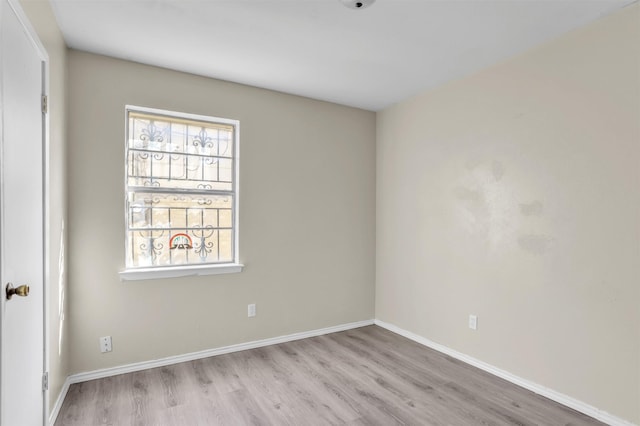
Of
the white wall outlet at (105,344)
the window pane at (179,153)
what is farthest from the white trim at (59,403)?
the window pane at (179,153)

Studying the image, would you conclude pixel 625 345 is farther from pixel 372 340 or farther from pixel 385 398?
pixel 372 340

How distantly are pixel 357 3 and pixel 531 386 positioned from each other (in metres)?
2.85

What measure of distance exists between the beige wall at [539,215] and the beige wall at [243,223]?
67 cm

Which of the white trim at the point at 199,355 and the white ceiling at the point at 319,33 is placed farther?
the white trim at the point at 199,355

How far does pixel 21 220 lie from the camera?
1.55 metres

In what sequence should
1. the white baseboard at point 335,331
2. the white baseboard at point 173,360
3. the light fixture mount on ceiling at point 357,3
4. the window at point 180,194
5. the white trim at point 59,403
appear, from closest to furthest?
the light fixture mount on ceiling at point 357,3 → the white trim at point 59,403 → the white baseboard at point 335,331 → the white baseboard at point 173,360 → the window at point 180,194

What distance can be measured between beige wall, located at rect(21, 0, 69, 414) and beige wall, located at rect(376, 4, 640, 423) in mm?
2978

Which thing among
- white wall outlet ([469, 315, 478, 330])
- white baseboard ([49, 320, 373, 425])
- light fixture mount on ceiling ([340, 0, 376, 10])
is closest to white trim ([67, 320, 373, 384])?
white baseboard ([49, 320, 373, 425])

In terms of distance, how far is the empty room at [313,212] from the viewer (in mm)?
2084

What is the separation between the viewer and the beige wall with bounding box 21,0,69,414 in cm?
205

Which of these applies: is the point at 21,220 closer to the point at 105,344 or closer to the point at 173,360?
the point at 105,344

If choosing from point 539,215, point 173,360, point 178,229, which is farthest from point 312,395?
point 539,215

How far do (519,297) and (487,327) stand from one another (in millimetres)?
401

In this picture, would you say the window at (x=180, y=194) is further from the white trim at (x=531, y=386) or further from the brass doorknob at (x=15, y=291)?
the white trim at (x=531, y=386)
